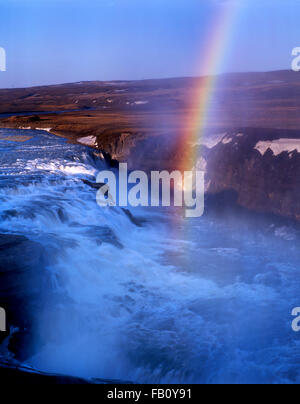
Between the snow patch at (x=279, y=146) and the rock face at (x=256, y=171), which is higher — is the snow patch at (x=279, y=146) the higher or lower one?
the higher one

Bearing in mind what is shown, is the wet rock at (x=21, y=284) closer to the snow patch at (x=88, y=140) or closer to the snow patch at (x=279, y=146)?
the snow patch at (x=279, y=146)

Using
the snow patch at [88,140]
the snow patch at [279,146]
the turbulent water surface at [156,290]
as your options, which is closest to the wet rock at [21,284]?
the turbulent water surface at [156,290]

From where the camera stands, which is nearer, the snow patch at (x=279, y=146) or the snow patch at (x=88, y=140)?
the snow patch at (x=279, y=146)

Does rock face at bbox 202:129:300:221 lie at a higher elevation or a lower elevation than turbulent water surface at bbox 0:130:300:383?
higher

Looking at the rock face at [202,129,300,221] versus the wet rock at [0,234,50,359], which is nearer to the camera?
the wet rock at [0,234,50,359]

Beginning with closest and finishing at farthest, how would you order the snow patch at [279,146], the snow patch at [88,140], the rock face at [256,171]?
1. the rock face at [256,171]
2. the snow patch at [279,146]
3. the snow patch at [88,140]

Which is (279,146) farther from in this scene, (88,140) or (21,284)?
(88,140)

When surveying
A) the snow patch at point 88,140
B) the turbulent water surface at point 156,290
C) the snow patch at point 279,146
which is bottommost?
the turbulent water surface at point 156,290


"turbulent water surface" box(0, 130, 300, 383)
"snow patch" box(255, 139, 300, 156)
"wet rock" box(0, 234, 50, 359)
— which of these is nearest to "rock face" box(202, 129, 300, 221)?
"snow patch" box(255, 139, 300, 156)

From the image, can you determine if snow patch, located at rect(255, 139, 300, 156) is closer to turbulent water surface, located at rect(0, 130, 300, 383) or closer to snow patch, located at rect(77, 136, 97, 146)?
turbulent water surface, located at rect(0, 130, 300, 383)

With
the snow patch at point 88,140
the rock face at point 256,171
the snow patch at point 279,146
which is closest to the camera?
the rock face at point 256,171
